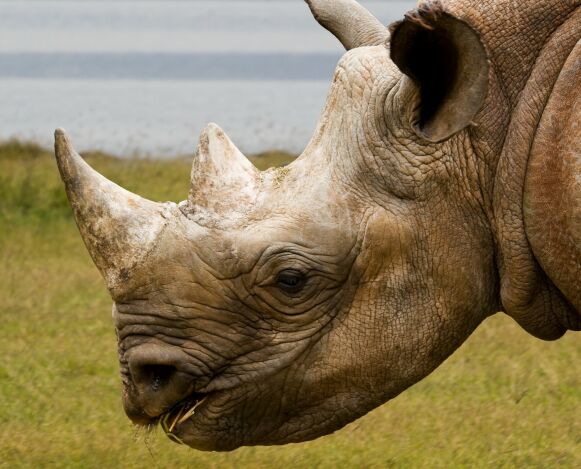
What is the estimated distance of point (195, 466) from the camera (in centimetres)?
595

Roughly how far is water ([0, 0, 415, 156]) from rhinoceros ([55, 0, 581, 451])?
32.9 feet

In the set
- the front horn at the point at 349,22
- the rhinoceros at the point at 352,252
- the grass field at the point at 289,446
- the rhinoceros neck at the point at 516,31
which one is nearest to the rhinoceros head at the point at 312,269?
the rhinoceros at the point at 352,252

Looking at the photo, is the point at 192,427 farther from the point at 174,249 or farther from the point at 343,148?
the point at 343,148

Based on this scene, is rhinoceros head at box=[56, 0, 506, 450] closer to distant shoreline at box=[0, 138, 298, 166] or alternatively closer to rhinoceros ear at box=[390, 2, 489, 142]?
rhinoceros ear at box=[390, 2, 489, 142]

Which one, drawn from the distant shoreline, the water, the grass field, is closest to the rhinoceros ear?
the grass field

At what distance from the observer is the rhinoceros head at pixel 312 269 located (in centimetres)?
419

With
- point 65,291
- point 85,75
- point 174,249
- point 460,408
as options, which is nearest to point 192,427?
point 174,249

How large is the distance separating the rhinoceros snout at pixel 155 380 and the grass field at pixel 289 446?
18 cm

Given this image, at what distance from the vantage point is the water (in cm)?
1994

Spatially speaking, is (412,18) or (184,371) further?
(184,371)

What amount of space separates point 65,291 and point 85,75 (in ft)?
89.4

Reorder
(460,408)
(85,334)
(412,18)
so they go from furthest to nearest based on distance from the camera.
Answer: (85,334) < (460,408) < (412,18)

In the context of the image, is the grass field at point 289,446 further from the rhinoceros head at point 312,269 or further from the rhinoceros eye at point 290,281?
the rhinoceros eye at point 290,281

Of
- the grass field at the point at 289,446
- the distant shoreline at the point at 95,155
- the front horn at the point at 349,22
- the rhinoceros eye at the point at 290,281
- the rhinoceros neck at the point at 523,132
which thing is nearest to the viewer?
the rhinoceros neck at the point at 523,132
